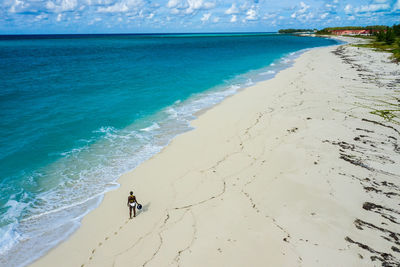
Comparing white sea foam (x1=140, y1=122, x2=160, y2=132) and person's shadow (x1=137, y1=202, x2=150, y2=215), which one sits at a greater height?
white sea foam (x1=140, y1=122, x2=160, y2=132)

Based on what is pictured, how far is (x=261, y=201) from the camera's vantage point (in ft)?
38.1

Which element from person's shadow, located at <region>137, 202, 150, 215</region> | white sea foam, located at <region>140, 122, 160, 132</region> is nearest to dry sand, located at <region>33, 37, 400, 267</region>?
person's shadow, located at <region>137, 202, 150, 215</region>

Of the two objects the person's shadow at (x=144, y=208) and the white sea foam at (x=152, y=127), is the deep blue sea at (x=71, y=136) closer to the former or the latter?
the white sea foam at (x=152, y=127)

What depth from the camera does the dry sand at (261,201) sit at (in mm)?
8984

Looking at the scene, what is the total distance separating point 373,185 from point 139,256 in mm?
12009

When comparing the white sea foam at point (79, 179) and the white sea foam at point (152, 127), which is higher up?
the white sea foam at point (152, 127)

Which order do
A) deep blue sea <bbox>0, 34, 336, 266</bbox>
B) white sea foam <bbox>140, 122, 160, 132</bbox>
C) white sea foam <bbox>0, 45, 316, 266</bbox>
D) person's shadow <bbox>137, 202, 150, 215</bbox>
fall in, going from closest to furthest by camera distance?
1. white sea foam <bbox>0, 45, 316, 266</bbox>
2. deep blue sea <bbox>0, 34, 336, 266</bbox>
3. person's shadow <bbox>137, 202, 150, 215</bbox>
4. white sea foam <bbox>140, 122, 160, 132</bbox>

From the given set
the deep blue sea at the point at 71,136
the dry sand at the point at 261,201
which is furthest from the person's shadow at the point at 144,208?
the deep blue sea at the point at 71,136

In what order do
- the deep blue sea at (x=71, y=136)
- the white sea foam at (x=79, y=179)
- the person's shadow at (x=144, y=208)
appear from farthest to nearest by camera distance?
the person's shadow at (x=144, y=208), the deep blue sea at (x=71, y=136), the white sea foam at (x=79, y=179)

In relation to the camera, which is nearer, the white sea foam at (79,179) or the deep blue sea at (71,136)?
the white sea foam at (79,179)

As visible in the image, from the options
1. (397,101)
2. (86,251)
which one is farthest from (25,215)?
(397,101)

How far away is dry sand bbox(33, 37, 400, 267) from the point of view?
8.98m

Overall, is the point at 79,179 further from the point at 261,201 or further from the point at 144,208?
the point at 261,201

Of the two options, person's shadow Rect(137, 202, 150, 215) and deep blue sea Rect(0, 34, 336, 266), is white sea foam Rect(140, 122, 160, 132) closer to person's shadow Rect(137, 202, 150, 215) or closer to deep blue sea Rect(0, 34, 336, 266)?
deep blue sea Rect(0, 34, 336, 266)
